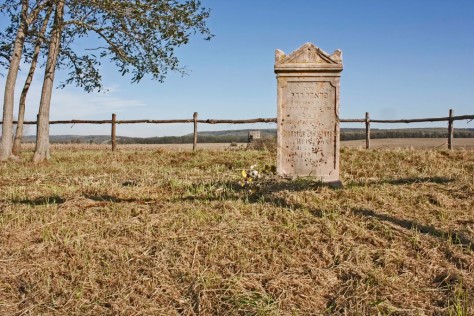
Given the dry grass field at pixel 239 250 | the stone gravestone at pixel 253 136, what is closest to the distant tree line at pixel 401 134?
the stone gravestone at pixel 253 136

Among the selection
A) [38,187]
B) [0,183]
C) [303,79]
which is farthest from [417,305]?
[0,183]

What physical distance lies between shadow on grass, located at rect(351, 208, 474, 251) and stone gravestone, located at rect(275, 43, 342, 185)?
2360 millimetres

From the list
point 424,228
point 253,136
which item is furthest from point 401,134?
point 424,228

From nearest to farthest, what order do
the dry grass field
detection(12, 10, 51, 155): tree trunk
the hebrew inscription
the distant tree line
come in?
the dry grass field
the hebrew inscription
detection(12, 10, 51, 155): tree trunk
the distant tree line

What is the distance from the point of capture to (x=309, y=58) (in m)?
7.62

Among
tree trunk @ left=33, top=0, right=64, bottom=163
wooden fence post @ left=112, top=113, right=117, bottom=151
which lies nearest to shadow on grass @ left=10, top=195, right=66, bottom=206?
tree trunk @ left=33, top=0, right=64, bottom=163

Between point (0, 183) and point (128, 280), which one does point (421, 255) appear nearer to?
point (128, 280)

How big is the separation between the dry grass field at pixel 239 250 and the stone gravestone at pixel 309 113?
121 centimetres

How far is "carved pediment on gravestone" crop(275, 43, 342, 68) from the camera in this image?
7559 mm

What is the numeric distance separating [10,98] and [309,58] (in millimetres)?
10810

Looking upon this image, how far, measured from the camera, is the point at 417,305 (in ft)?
11.1

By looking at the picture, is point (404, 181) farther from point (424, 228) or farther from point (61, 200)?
point (61, 200)

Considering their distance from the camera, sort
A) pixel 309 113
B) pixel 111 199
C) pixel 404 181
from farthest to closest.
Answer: pixel 309 113, pixel 404 181, pixel 111 199

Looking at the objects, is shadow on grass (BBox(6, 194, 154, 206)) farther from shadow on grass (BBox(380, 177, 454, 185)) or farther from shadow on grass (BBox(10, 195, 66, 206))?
shadow on grass (BBox(380, 177, 454, 185))
